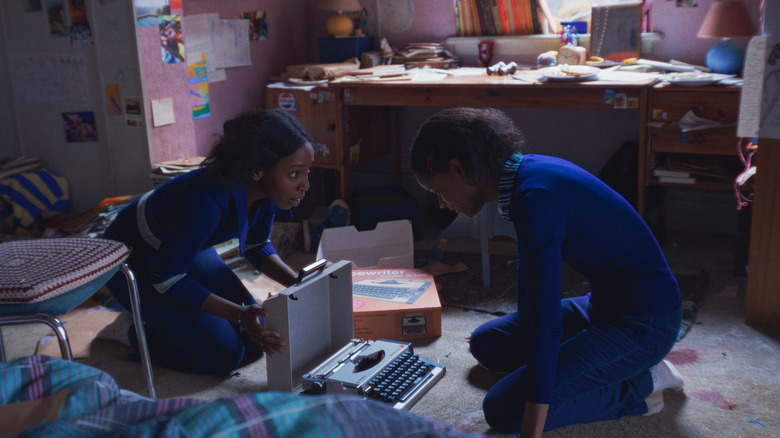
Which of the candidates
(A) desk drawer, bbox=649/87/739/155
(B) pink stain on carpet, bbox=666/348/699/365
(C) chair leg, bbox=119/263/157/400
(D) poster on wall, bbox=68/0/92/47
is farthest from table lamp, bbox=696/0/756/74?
(D) poster on wall, bbox=68/0/92/47

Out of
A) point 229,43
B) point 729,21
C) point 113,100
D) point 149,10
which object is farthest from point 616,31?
point 113,100

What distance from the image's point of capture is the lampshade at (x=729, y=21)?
285 centimetres

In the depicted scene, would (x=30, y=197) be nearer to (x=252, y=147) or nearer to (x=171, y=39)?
(x=171, y=39)

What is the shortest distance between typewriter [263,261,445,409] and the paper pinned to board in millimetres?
1221

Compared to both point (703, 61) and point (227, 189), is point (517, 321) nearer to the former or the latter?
point (227, 189)

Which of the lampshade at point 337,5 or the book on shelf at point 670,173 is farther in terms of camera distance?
the lampshade at point 337,5

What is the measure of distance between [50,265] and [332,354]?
78 centimetres

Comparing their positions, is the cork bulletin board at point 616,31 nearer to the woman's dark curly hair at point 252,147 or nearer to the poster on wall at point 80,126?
the woman's dark curly hair at point 252,147

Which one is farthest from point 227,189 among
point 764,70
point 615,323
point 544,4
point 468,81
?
point 544,4

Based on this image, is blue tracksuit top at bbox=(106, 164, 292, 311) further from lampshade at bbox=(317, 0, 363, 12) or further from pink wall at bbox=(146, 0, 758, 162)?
lampshade at bbox=(317, 0, 363, 12)

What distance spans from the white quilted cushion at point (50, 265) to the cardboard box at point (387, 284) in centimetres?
83

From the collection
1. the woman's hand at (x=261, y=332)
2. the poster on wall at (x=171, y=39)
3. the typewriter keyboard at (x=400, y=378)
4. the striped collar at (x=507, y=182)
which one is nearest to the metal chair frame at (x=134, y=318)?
the woman's hand at (x=261, y=332)

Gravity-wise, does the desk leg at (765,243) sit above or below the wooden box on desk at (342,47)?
below

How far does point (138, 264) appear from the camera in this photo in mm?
2072
